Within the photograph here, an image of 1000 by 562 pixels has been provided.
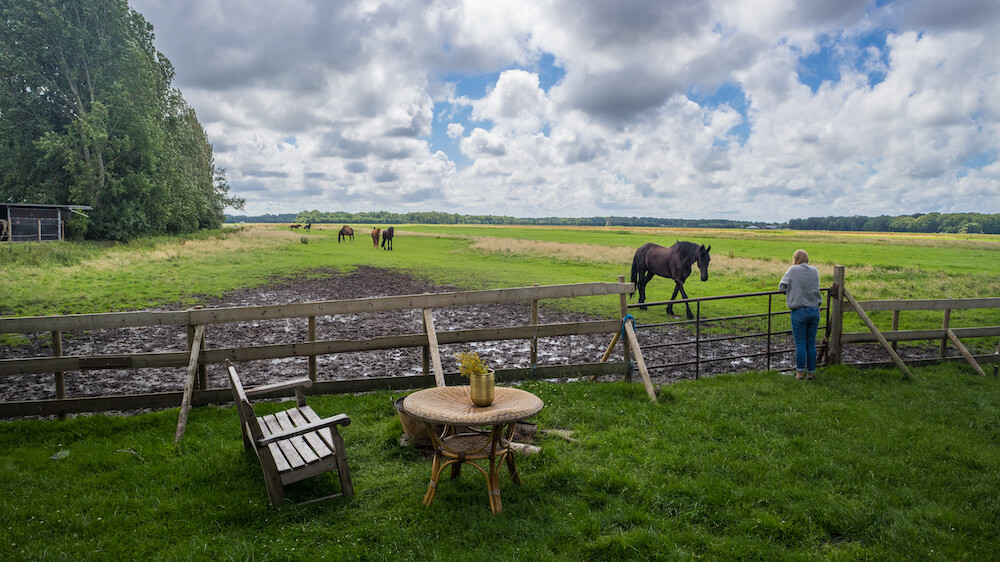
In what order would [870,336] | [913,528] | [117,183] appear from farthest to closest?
[117,183], [870,336], [913,528]

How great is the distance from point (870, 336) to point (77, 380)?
14102 mm

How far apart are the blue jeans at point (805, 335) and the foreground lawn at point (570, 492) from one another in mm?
1633

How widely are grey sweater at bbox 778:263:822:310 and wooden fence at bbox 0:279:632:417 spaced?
2589 millimetres

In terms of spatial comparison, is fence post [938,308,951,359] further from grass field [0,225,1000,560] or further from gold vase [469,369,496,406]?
gold vase [469,369,496,406]

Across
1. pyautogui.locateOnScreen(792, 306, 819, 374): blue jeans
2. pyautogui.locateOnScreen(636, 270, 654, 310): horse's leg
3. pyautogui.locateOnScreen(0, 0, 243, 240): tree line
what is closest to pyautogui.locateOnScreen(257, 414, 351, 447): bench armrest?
pyautogui.locateOnScreen(792, 306, 819, 374): blue jeans

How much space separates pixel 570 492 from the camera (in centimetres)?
470

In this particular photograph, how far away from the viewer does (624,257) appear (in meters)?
31.9

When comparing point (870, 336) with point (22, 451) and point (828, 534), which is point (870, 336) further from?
point (22, 451)

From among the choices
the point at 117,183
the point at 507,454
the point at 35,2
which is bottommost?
the point at 507,454

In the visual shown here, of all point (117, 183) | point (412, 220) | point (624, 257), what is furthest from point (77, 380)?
point (412, 220)

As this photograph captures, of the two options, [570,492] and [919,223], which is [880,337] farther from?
→ [919,223]

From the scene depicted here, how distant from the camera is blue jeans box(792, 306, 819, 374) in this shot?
27.3 feet

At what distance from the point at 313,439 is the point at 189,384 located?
2.51m

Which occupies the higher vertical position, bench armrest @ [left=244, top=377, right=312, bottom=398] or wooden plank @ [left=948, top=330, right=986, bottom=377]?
bench armrest @ [left=244, top=377, right=312, bottom=398]
